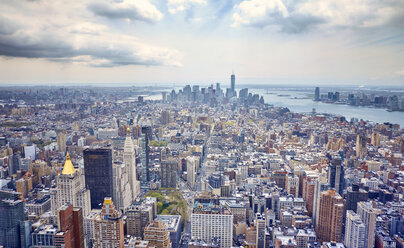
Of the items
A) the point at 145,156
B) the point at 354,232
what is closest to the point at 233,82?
the point at 145,156

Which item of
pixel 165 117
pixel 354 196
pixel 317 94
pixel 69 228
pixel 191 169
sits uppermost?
pixel 317 94

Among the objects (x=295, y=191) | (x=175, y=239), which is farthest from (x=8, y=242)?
Answer: (x=295, y=191)

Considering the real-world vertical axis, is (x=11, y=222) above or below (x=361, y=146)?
below

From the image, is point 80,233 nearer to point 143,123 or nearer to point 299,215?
point 299,215

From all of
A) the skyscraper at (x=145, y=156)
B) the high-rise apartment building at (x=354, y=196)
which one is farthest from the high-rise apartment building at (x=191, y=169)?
the high-rise apartment building at (x=354, y=196)

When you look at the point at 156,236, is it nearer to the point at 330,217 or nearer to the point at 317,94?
the point at 330,217

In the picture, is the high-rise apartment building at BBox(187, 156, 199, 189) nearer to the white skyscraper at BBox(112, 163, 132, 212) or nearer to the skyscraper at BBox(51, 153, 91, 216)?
the white skyscraper at BBox(112, 163, 132, 212)
